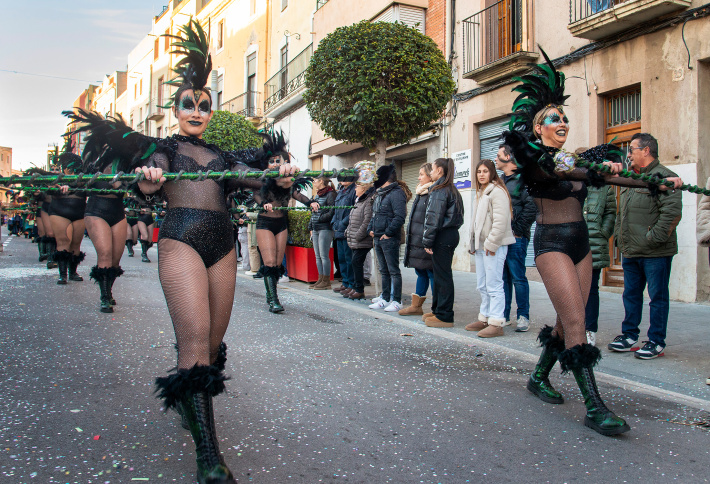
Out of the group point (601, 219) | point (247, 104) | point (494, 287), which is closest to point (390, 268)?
point (494, 287)

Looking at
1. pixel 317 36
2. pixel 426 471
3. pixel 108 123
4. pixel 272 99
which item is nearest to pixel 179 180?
pixel 108 123

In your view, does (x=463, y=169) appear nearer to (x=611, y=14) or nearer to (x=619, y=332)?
(x=611, y=14)

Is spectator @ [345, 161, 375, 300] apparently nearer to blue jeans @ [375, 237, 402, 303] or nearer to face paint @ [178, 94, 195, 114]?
blue jeans @ [375, 237, 402, 303]

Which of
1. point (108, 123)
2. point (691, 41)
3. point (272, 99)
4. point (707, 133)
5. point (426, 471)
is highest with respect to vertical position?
point (272, 99)

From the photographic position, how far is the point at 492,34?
13695mm

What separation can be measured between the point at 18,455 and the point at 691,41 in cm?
998

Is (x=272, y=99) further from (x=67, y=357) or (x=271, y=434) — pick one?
(x=271, y=434)

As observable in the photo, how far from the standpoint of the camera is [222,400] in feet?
12.9

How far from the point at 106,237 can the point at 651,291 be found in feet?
20.0

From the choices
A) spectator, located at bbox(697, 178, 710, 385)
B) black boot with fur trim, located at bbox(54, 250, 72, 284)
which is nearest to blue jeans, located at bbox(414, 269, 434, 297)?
spectator, located at bbox(697, 178, 710, 385)

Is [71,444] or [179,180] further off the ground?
[179,180]

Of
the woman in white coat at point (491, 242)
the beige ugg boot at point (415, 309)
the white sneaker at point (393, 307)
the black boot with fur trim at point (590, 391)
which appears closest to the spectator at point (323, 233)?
the white sneaker at point (393, 307)

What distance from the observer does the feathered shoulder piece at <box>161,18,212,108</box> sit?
11.4 ft

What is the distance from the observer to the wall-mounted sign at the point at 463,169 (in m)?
14.4
